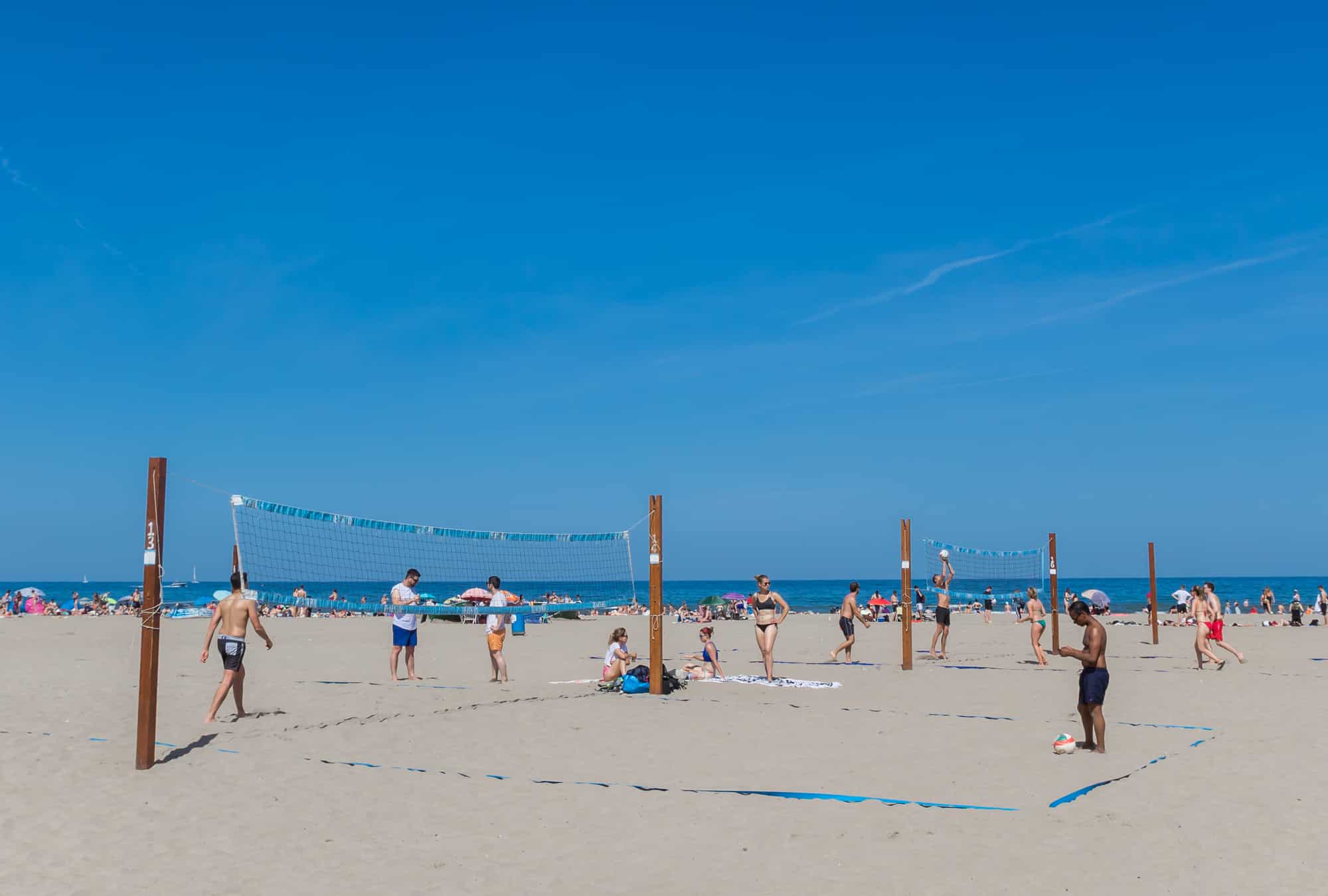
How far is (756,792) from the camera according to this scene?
6.50m

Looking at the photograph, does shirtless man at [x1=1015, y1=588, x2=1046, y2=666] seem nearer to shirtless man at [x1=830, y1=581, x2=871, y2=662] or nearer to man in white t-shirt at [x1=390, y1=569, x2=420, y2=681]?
shirtless man at [x1=830, y1=581, x2=871, y2=662]

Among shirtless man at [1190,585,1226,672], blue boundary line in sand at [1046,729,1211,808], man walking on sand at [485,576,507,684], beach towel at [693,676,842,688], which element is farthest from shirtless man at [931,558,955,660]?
blue boundary line in sand at [1046,729,1211,808]

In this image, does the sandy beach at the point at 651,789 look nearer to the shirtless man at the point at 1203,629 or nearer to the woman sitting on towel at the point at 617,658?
the woman sitting on towel at the point at 617,658

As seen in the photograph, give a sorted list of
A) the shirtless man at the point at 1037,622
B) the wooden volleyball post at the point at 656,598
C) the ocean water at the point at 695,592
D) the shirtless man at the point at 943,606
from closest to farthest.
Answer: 1. the wooden volleyball post at the point at 656,598
2. the shirtless man at the point at 1037,622
3. the shirtless man at the point at 943,606
4. the ocean water at the point at 695,592

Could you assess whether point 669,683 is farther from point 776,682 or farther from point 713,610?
point 713,610

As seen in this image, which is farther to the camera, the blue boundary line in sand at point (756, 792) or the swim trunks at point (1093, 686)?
the swim trunks at point (1093, 686)

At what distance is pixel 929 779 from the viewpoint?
6.88 metres

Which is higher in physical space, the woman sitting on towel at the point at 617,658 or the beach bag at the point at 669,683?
the woman sitting on towel at the point at 617,658

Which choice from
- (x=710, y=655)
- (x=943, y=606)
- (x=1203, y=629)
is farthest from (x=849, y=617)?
(x=1203, y=629)

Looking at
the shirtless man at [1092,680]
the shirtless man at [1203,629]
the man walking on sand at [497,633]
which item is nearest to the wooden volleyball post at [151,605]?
the man walking on sand at [497,633]

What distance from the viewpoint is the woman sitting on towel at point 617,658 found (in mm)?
11797

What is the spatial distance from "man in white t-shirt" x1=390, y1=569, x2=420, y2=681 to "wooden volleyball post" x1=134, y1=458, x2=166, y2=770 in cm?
448

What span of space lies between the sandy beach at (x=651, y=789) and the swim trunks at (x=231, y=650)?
20.7 inches

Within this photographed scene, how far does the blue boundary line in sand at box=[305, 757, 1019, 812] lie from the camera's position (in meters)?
6.10
